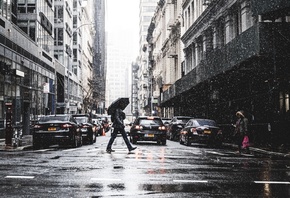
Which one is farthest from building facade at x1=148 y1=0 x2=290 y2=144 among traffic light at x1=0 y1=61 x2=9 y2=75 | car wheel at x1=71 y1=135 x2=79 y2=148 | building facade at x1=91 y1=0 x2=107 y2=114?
building facade at x1=91 y1=0 x2=107 y2=114

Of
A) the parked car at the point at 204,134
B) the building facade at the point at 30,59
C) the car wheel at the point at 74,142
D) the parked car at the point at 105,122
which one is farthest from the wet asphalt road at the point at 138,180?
the parked car at the point at 105,122

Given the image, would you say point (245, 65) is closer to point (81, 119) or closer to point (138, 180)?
point (81, 119)

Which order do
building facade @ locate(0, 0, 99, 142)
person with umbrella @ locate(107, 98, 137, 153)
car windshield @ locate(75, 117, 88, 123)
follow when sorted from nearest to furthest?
1. person with umbrella @ locate(107, 98, 137, 153)
2. car windshield @ locate(75, 117, 88, 123)
3. building facade @ locate(0, 0, 99, 142)

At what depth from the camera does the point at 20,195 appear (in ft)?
22.9

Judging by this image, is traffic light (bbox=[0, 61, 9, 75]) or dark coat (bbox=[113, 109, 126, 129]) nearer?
dark coat (bbox=[113, 109, 126, 129])

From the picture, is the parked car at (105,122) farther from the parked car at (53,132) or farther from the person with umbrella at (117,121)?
the person with umbrella at (117,121)

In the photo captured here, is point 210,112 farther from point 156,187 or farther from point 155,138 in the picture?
point 156,187

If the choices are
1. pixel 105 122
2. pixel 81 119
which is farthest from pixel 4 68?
pixel 105 122

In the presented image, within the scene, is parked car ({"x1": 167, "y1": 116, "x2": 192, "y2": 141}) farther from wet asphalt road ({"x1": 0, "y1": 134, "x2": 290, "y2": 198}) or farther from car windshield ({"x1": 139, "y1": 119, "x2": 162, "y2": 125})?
wet asphalt road ({"x1": 0, "y1": 134, "x2": 290, "y2": 198})

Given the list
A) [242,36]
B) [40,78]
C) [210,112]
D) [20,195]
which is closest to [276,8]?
[242,36]

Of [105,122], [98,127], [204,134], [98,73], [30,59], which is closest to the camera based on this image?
[204,134]

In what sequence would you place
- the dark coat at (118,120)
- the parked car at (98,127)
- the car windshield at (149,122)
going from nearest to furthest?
the dark coat at (118,120) → the car windshield at (149,122) → the parked car at (98,127)

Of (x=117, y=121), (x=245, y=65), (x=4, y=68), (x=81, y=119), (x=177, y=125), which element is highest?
(x=4, y=68)

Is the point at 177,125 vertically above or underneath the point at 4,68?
underneath
